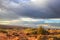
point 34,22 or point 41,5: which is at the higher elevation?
point 41,5

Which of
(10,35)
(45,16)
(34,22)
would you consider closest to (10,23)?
(10,35)

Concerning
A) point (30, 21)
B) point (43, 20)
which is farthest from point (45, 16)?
point (30, 21)

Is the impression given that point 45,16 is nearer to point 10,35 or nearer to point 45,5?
point 45,5

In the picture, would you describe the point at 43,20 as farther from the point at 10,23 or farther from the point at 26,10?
the point at 10,23

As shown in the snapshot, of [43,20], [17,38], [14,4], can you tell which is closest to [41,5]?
[43,20]

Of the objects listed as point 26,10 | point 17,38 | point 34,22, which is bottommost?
point 17,38

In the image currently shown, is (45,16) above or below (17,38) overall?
above
